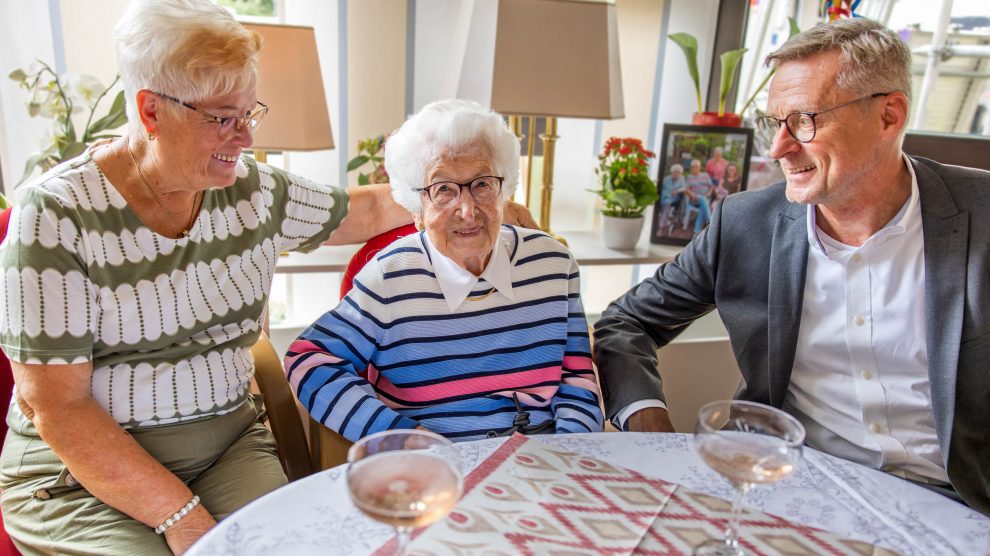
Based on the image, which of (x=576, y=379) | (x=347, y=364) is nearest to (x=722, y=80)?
(x=576, y=379)

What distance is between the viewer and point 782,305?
154cm

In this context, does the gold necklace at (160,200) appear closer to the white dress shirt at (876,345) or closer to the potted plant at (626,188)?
the white dress shirt at (876,345)

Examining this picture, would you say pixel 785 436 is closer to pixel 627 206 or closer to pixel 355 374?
pixel 355 374

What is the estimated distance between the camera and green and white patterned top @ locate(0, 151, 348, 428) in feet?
3.80

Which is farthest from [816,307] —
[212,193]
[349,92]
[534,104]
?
[349,92]

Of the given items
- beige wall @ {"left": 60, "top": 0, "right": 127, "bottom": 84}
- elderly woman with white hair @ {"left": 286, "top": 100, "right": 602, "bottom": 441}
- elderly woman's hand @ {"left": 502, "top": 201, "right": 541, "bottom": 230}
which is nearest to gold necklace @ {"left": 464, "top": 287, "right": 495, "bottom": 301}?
elderly woman with white hair @ {"left": 286, "top": 100, "right": 602, "bottom": 441}

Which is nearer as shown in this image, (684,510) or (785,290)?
(684,510)

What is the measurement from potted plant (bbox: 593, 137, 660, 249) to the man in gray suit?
84cm

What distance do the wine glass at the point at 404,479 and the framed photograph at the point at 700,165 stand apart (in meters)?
1.95

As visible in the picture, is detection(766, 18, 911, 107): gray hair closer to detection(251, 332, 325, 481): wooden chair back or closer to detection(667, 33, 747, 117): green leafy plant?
detection(667, 33, 747, 117): green leafy plant

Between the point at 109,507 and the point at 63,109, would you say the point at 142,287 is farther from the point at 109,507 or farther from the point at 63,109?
the point at 63,109

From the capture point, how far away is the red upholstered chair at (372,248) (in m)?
1.74

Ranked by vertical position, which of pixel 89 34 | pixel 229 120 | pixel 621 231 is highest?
pixel 89 34

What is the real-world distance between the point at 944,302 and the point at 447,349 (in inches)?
39.0
